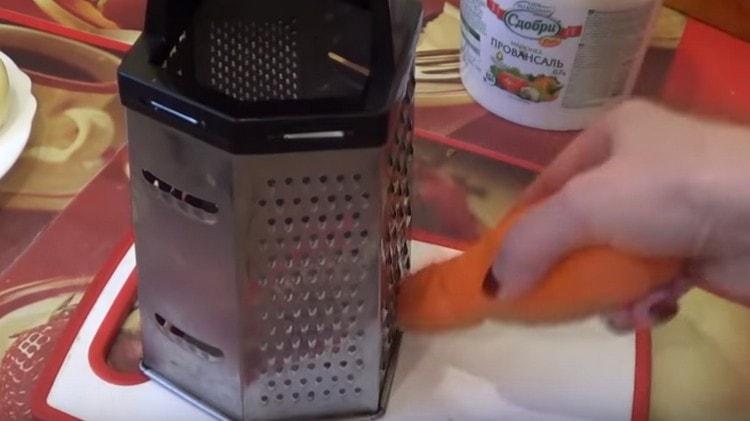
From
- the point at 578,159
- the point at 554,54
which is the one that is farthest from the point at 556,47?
the point at 578,159

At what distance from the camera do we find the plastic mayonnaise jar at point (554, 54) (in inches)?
24.5

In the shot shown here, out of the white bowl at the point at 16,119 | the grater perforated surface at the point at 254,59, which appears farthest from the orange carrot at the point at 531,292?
the white bowl at the point at 16,119

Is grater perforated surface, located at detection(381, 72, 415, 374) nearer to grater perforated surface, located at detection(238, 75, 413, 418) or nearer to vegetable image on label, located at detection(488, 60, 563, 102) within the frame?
grater perforated surface, located at detection(238, 75, 413, 418)

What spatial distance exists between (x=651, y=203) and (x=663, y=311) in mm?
132

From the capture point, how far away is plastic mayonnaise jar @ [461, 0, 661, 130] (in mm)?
622

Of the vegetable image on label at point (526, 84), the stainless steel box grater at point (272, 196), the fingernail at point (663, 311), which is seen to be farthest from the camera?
the vegetable image on label at point (526, 84)

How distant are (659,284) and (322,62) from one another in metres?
0.18

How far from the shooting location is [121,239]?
0.61 metres

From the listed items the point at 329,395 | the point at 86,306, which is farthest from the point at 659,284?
the point at 86,306

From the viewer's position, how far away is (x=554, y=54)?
0.64m

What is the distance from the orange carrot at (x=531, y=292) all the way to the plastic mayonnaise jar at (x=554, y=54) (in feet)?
0.48

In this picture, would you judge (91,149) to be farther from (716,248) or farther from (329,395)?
(716,248)

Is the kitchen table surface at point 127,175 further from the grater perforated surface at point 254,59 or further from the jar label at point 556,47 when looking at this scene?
the grater perforated surface at point 254,59

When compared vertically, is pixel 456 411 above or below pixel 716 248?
below
